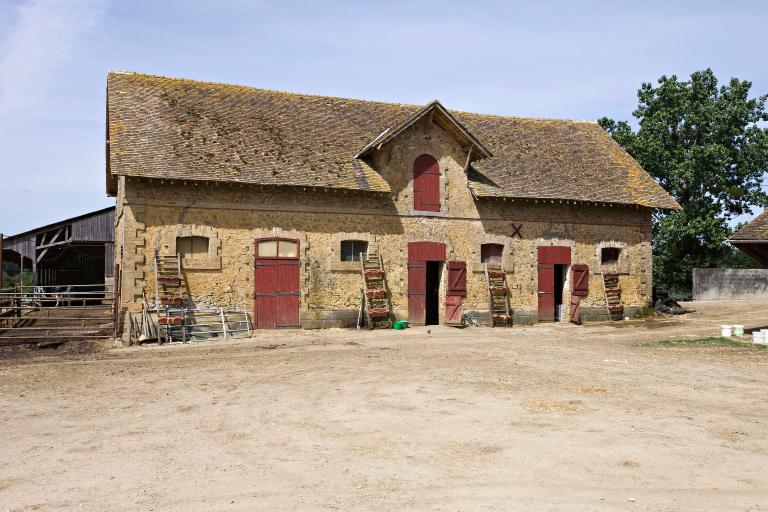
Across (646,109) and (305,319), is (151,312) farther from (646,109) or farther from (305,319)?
(646,109)

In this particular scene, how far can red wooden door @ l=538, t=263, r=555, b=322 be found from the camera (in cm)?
2205

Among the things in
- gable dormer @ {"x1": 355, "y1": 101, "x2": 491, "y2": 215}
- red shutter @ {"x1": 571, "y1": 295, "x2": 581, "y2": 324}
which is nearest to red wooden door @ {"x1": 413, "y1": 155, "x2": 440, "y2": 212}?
gable dormer @ {"x1": 355, "y1": 101, "x2": 491, "y2": 215}

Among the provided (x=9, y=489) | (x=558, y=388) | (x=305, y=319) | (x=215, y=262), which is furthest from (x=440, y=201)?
(x=9, y=489)

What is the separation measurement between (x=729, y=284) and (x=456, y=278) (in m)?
18.3

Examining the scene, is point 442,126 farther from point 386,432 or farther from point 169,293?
point 386,432

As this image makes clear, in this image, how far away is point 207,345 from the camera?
1642 centimetres

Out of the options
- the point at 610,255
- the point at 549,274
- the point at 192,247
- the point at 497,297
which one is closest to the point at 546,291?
the point at 549,274

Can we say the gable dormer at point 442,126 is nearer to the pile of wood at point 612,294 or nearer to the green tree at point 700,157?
the pile of wood at point 612,294

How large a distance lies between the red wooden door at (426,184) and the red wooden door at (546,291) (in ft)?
13.9

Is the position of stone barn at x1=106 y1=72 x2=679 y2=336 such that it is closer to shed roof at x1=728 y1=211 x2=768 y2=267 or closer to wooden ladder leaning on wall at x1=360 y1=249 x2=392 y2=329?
wooden ladder leaning on wall at x1=360 y1=249 x2=392 y2=329

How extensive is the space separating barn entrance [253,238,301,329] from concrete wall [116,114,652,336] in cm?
23

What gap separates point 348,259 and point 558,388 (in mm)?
10246

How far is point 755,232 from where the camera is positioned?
1656 centimetres

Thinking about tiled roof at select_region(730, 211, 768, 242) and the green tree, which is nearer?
tiled roof at select_region(730, 211, 768, 242)
